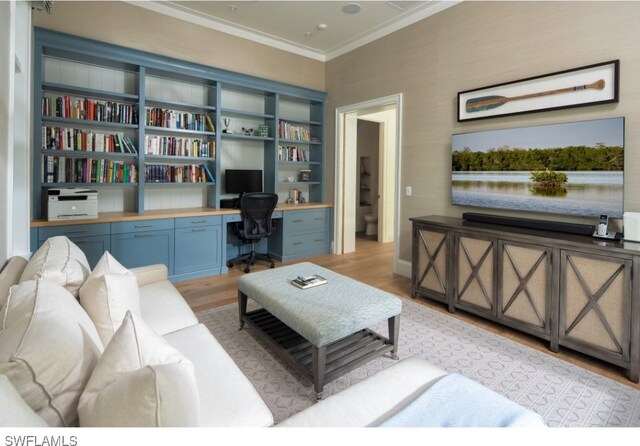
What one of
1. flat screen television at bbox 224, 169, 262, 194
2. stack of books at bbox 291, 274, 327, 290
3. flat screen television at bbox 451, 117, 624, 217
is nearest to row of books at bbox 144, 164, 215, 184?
flat screen television at bbox 224, 169, 262, 194

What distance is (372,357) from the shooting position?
6.89 feet

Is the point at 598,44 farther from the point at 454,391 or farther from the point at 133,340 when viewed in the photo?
the point at 133,340

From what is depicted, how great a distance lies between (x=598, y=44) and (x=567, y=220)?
139 cm

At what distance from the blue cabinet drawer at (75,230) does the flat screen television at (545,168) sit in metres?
3.65

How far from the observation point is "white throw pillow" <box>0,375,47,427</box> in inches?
25.3

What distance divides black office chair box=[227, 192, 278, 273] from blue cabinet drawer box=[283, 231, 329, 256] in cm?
51

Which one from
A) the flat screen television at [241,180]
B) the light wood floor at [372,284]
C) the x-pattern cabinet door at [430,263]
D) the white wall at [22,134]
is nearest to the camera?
the light wood floor at [372,284]

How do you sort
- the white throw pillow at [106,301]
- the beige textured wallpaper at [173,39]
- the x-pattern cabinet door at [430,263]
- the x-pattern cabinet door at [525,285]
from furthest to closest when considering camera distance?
the beige textured wallpaper at [173,39], the x-pattern cabinet door at [430,263], the x-pattern cabinet door at [525,285], the white throw pillow at [106,301]

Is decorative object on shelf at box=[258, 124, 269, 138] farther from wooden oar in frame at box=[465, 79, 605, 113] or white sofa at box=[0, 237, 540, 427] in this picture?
white sofa at box=[0, 237, 540, 427]

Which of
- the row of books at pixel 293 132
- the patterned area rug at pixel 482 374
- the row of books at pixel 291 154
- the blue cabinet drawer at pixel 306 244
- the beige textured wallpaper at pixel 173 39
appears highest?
the beige textured wallpaper at pixel 173 39

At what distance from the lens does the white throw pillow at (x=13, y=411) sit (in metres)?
0.64

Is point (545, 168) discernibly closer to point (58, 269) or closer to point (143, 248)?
point (58, 269)

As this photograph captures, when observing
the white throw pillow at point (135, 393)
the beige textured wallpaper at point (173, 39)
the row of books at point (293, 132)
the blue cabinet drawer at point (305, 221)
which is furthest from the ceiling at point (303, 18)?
the white throw pillow at point (135, 393)

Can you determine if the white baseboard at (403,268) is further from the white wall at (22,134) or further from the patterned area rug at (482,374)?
the white wall at (22,134)
